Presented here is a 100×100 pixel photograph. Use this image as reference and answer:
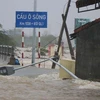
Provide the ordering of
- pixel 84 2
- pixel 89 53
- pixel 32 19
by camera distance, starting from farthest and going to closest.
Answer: pixel 32 19 → pixel 89 53 → pixel 84 2

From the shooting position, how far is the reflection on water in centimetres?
782

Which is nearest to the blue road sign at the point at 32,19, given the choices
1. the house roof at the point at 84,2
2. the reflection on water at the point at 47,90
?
the house roof at the point at 84,2

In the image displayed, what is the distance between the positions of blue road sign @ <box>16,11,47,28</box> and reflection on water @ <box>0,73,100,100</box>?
9843 mm

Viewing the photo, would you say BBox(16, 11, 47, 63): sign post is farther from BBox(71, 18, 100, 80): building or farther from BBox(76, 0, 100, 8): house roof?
BBox(76, 0, 100, 8): house roof

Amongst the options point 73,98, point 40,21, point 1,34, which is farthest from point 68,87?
point 1,34

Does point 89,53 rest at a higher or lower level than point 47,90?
higher

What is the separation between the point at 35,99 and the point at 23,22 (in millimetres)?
13338

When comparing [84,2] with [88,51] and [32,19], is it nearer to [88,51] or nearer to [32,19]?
[88,51]

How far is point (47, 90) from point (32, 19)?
11886mm

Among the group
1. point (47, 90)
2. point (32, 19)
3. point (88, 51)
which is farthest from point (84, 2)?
point (32, 19)

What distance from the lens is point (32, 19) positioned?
2034 cm

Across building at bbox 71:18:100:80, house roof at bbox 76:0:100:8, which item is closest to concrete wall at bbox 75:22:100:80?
building at bbox 71:18:100:80

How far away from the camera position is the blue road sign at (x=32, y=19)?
→ 66.7 ft

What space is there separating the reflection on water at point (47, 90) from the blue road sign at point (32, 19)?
9843 millimetres
